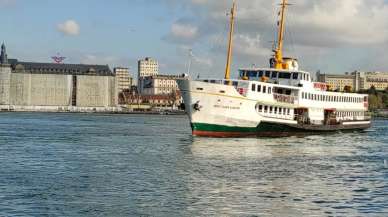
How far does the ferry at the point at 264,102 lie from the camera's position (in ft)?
212

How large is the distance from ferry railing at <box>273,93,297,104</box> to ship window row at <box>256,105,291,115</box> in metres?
0.96

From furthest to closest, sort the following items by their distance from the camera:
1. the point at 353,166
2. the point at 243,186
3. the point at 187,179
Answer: the point at 353,166, the point at 187,179, the point at 243,186

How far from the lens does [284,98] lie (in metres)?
71.8

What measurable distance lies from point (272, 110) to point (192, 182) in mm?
37278

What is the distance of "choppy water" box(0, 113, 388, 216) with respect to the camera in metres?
26.7

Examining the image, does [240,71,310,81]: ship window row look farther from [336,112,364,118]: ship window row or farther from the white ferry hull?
[336,112,364,118]: ship window row

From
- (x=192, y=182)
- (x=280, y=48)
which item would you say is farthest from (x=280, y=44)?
(x=192, y=182)

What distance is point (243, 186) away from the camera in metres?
32.9

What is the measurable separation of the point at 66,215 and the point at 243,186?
11111 millimetres

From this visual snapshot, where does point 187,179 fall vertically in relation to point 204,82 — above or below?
below

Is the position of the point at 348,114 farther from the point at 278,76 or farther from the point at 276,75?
the point at 276,75

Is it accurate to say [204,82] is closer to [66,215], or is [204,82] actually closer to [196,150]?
[196,150]

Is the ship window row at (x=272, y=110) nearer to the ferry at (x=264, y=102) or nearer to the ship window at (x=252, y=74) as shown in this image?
the ferry at (x=264, y=102)

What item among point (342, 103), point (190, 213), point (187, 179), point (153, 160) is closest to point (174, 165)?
point (153, 160)
